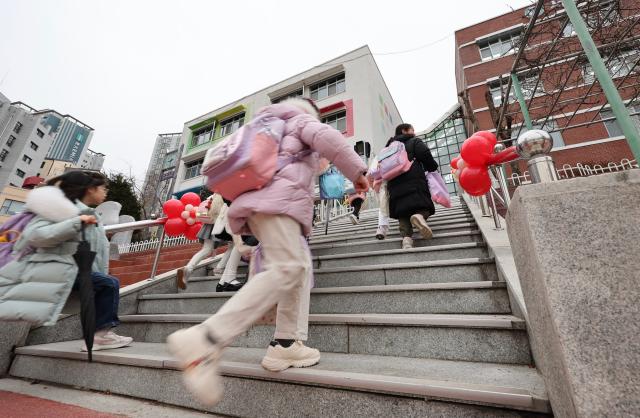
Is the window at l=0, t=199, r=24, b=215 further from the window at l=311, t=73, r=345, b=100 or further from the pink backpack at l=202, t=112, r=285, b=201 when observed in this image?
the pink backpack at l=202, t=112, r=285, b=201

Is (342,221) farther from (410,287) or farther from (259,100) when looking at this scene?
(259,100)

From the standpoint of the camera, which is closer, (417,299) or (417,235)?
(417,299)

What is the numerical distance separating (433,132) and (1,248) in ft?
78.3

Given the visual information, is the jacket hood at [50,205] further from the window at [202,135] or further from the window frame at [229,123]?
the window at [202,135]

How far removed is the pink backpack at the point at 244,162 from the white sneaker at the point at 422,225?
7.55 feet

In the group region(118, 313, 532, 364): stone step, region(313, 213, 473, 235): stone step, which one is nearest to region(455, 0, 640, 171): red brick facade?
region(313, 213, 473, 235): stone step

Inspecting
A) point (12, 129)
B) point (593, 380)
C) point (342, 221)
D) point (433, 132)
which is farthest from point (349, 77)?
point (12, 129)

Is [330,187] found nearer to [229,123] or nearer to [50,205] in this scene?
[50,205]

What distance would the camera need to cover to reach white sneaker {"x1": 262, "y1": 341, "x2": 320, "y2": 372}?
60.8 inches

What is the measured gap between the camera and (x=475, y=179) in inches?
120

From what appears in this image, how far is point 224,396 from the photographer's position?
1.58m

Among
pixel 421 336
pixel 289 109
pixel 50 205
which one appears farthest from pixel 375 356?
pixel 50 205

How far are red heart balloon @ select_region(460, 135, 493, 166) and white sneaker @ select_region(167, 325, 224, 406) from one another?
2.92m

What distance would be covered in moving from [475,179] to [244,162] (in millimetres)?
2551
